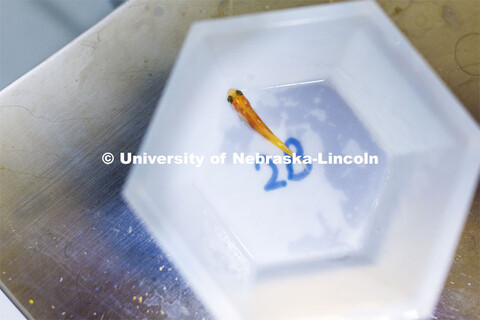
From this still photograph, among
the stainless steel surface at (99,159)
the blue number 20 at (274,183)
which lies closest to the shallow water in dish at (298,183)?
the blue number 20 at (274,183)

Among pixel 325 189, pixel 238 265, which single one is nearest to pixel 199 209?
pixel 238 265

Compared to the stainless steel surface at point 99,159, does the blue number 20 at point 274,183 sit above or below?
below

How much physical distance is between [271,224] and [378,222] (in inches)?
6.6

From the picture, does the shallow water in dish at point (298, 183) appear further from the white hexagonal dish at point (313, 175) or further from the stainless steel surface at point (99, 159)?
the stainless steel surface at point (99, 159)

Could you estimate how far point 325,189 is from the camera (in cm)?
64

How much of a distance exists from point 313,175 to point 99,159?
34 centimetres

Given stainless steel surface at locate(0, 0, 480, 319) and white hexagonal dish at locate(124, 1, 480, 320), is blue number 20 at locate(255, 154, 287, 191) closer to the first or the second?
white hexagonal dish at locate(124, 1, 480, 320)

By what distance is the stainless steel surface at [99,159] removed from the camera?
55cm

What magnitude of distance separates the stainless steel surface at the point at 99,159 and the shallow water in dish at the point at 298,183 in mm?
135

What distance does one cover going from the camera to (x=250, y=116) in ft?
2.13

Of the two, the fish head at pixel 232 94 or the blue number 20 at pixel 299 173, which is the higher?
the fish head at pixel 232 94

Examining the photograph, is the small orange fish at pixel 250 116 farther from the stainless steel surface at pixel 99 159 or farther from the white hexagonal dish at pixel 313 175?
the stainless steel surface at pixel 99 159

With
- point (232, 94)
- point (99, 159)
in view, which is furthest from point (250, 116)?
point (99, 159)

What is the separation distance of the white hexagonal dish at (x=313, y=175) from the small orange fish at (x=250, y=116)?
0.01 metres
